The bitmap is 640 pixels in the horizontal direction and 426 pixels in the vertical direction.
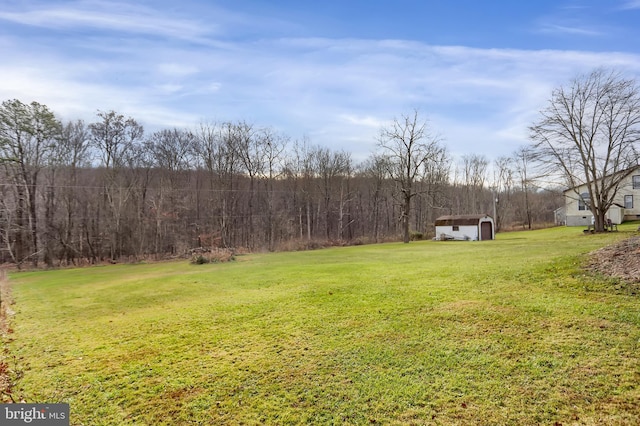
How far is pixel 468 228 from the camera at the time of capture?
27172mm

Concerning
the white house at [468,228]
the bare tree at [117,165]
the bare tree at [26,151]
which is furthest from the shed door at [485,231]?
the bare tree at [26,151]

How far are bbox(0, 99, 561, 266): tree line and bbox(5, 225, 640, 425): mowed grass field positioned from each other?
61.9 feet

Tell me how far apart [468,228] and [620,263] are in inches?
827

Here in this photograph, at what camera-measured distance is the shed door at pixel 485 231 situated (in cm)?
2686

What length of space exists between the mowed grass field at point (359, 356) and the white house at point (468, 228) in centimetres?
2005

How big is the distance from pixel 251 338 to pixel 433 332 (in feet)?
8.92

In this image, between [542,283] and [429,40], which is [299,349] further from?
[429,40]

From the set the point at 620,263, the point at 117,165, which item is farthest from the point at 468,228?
the point at 117,165

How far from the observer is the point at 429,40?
11.4 meters

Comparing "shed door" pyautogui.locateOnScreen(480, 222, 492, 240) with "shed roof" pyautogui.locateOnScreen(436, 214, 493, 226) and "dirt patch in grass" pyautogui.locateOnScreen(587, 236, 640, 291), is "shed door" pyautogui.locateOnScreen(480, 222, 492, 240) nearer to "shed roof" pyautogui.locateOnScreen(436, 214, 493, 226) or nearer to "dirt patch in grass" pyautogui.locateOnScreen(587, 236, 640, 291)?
"shed roof" pyautogui.locateOnScreen(436, 214, 493, 226)

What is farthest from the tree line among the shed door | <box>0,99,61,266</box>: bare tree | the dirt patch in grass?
the dirt patch in grass

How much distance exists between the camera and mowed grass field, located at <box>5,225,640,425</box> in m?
3.13

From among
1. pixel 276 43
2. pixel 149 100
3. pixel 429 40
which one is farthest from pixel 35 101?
pixel 429 40

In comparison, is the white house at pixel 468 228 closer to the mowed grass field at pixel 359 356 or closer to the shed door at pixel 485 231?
the shed door at pixel 485 231
